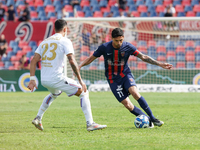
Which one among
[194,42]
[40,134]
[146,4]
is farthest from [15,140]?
[146,4]

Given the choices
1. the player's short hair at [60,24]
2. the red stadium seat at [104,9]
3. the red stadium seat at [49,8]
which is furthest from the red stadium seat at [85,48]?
the player's short hair at [60,24]

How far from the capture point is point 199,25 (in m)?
16.7

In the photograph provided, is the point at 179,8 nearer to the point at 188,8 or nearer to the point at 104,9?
the point at 188,8

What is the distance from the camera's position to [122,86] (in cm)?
678

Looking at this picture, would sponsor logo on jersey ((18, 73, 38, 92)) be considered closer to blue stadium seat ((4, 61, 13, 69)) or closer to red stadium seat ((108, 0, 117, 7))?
blue stadium seat ((4, 61, 13, 69))

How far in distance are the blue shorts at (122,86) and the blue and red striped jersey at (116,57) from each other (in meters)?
0.09

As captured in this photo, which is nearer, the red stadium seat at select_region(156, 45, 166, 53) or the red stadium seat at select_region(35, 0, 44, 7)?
the red stadium seat at select_region(156, 45, 166, 53)

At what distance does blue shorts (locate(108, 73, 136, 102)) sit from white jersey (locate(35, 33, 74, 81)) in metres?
1.37

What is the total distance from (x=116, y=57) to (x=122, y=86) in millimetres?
620

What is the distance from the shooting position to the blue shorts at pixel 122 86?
669 centimetres

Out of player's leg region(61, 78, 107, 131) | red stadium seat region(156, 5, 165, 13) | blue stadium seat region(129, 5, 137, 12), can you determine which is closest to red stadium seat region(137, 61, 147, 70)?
blue stadium seat region(129, 5, 137, 12)

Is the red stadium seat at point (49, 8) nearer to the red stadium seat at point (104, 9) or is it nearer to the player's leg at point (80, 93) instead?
the red stadium seat at point (104, 9)

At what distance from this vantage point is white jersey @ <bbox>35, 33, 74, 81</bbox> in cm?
581

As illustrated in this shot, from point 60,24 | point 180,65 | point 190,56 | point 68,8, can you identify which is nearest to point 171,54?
point 180,65
